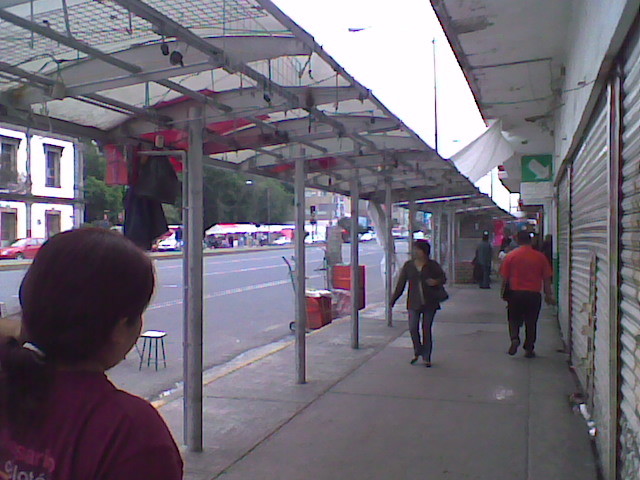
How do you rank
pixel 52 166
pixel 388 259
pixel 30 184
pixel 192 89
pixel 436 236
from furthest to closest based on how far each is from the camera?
pixel 436 236, pixel 388 259, pixel 52 166, pixel 192 89, pixel 30 184

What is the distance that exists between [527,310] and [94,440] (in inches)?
303

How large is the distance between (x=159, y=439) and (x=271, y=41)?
296 centimetres

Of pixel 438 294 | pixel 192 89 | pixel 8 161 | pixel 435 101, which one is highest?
pixel 435 101

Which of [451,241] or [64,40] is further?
[451,241]

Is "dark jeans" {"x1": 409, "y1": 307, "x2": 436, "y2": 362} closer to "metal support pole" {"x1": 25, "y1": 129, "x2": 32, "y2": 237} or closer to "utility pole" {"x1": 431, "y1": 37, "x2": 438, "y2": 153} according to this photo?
"utility pole" {"x1": 431, "y1": 37, "x2": 438, "y2": 153}

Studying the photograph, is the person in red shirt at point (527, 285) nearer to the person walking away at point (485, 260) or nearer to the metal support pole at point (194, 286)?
the metal support pole at point (194, 286)

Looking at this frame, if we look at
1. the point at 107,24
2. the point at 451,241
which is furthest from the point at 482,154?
the point at 451,241

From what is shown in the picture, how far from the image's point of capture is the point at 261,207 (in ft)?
195

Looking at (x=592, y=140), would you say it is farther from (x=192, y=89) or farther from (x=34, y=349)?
(x=34, y=349)

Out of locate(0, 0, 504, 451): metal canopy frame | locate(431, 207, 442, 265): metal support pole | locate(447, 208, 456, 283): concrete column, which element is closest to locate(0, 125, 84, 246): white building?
locate(0, 0, 504, 451): metal canopy frame

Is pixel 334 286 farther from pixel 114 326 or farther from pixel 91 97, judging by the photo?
pixel 114 326

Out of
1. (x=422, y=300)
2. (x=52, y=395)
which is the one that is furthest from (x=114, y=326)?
(x=422, y=300)

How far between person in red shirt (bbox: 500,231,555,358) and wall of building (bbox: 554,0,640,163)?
1.94 m

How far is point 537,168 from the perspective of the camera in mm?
13242
